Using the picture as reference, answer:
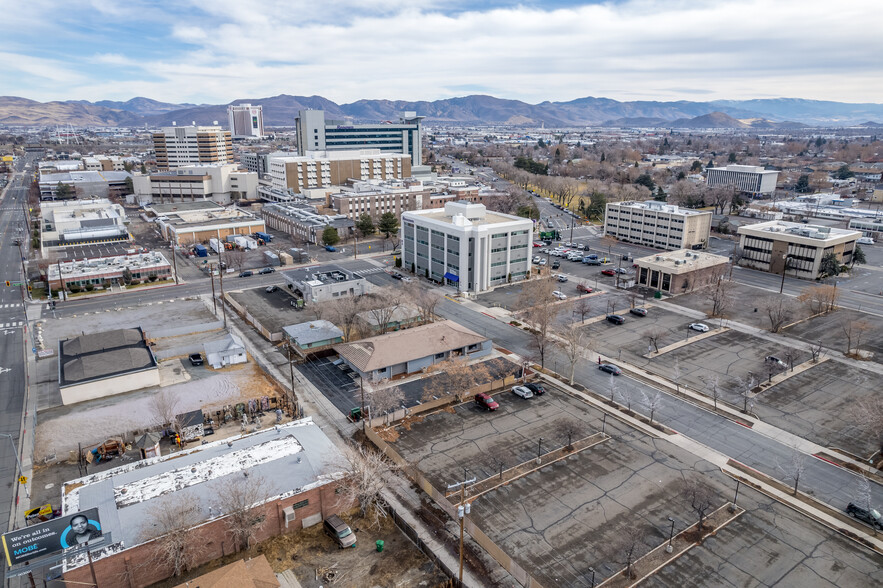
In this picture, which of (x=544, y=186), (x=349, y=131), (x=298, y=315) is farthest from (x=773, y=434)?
(x=349, y=131)

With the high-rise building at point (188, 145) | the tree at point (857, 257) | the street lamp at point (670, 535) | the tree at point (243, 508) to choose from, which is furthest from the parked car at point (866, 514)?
the high-rise building at point (188, 145)

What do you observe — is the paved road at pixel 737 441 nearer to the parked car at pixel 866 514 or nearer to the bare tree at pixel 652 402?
the bare tree at pixel 652 402

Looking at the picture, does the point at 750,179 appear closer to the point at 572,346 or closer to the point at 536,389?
the point at 572,346

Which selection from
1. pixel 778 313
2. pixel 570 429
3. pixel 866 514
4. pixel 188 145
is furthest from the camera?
pixel 188 145

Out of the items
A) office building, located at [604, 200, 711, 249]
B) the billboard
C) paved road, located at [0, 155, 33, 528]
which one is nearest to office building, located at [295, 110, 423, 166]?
paved road, located at [0, 155, 33, 528]

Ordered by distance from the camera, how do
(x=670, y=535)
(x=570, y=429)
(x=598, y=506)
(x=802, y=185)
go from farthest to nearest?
(x=802, y=185) → (x=570, y=429) → (x=598, y=506) → (x=670, y=535)

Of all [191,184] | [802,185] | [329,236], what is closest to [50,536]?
[329,236]
